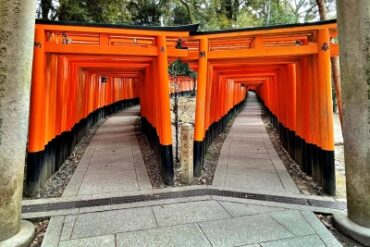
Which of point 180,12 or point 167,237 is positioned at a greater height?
point 180,12

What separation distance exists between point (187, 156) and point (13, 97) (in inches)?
119

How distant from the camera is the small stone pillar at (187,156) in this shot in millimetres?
5180

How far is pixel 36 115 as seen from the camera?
4617mm

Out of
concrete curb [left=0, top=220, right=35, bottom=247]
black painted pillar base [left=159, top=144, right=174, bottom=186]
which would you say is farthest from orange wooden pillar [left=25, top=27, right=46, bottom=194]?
black painted pillar base [left=159, top=144, right=174, bottom=186]

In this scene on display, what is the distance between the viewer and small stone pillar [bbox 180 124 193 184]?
5.18 m

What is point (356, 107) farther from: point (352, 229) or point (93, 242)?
point (93, 242)

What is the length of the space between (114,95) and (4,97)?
15.1 meters

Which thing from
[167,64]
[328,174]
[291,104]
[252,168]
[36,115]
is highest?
[167,64]

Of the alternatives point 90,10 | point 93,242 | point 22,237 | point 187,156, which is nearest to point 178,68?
point 90,10

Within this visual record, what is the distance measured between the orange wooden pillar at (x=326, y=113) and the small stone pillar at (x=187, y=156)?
7.48 ft

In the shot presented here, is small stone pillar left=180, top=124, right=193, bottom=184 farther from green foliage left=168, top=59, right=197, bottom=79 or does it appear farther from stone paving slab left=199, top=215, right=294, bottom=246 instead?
green foliage left=168, top=59, right=197, bottom=79

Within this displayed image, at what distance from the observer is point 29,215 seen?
3.79 metres

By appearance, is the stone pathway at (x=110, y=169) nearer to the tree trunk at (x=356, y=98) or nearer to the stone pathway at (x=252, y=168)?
the stone pathway at (x=252, y=168)

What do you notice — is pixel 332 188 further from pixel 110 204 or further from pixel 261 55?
pixel 110 204
